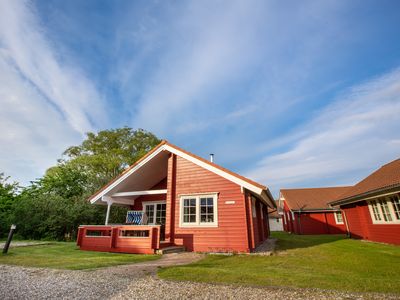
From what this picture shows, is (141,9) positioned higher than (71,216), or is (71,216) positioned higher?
(141,9)

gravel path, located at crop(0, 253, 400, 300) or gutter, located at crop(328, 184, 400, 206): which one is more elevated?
gutter, located at crop(328, 184, 400, 206)

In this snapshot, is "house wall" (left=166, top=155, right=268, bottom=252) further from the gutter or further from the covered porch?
the gutter

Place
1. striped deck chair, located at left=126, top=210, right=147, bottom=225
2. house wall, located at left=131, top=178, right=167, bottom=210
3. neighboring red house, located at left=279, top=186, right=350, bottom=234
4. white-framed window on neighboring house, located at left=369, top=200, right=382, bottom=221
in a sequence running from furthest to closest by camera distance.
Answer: neighboring red house, located at left=279, top=186, right=350, bottom=234 → house wall, located at left=131, top=178, right=167, bottom=210 → white-framed window on neighboring house, located at left=369, top=200, right=382, bottom=221 → striped deck chair, located at left=126, top=210, right=147, bottom=225

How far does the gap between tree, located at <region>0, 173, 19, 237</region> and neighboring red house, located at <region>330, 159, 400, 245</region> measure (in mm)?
23804

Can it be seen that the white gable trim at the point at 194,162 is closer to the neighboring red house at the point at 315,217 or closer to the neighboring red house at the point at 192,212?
the neighboring red house at the point at 192,212

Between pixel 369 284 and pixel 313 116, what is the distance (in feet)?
38.9

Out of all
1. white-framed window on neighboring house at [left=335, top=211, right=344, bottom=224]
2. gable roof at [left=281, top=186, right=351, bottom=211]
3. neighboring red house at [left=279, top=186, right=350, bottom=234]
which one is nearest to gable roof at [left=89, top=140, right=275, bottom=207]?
neighboring red house at [left=279, top=186, right=350, bottom=234]

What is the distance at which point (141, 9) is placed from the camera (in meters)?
8.32

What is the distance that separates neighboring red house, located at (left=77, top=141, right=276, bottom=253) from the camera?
26.7 feet

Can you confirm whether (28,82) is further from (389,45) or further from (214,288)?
(389,45)

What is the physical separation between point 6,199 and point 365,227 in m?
26.7

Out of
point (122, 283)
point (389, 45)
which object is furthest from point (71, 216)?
point (389, 45)

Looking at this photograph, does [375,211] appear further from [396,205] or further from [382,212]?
[396,205]

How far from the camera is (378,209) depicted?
1177cm
